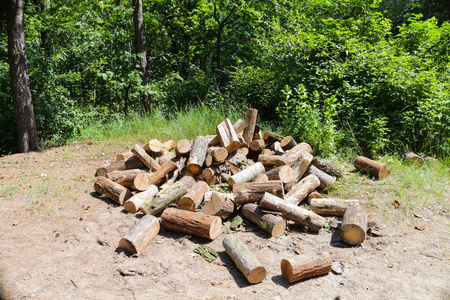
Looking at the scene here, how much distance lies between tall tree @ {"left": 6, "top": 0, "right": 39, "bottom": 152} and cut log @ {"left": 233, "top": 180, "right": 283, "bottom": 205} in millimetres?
5557

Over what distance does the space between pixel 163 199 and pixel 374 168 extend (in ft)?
12.2

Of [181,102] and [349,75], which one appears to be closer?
[349,75]

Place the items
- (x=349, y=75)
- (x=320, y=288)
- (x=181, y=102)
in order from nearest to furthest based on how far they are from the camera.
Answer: (x=320, y=288) < (x=349, y=75) < (x=181, y=102)

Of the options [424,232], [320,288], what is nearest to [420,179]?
[424,232]

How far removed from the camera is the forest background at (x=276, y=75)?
686cm

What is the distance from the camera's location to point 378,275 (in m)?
3.45

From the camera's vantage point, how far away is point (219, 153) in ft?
17.5

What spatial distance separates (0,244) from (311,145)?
526cm

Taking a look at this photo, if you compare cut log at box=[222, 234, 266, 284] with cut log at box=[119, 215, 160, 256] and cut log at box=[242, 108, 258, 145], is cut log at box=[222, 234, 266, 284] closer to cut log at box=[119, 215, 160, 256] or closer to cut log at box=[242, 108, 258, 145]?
cut log at box=[119, 215, 160, 256]

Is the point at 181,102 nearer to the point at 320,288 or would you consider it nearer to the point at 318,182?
the point at 318,182

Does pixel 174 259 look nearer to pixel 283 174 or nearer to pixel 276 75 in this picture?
pixel 283 174

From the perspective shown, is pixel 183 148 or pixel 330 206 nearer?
pixel 330 206

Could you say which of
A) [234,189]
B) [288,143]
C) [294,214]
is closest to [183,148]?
[234,189]

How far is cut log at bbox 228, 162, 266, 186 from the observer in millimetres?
5002
